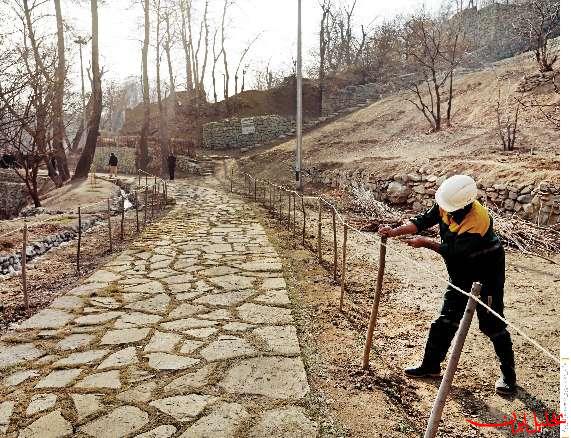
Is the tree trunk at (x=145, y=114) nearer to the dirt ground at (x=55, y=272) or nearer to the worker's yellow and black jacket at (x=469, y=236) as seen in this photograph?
the dirt ground at (x=55, y=272)

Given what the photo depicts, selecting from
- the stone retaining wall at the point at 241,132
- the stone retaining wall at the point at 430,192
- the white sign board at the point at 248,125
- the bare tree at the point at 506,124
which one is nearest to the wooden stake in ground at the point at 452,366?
the stone retaining wall at the point at 430,192

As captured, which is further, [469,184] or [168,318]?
[168,318]

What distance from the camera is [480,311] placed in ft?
10.9

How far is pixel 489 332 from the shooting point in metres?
3.27

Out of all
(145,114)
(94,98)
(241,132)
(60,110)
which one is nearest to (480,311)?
(60,110)

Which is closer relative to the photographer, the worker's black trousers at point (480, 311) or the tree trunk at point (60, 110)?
the worker's black trousers at point (480, 311)

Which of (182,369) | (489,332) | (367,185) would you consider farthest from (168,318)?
(367,185)

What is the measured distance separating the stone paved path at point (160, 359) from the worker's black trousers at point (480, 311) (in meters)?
1.07

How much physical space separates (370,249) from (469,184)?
493 centimetres

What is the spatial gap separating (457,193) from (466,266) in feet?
1.85

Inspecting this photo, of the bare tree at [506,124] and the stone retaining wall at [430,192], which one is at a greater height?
the bare tree at [506,124]

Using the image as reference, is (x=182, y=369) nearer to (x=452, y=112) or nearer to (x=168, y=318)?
(x=168, y=318)

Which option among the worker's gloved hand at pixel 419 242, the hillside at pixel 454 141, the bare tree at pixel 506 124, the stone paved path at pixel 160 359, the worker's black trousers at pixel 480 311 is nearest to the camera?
the stone paved path at pixel 160 359

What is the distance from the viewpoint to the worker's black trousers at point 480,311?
3.18m
